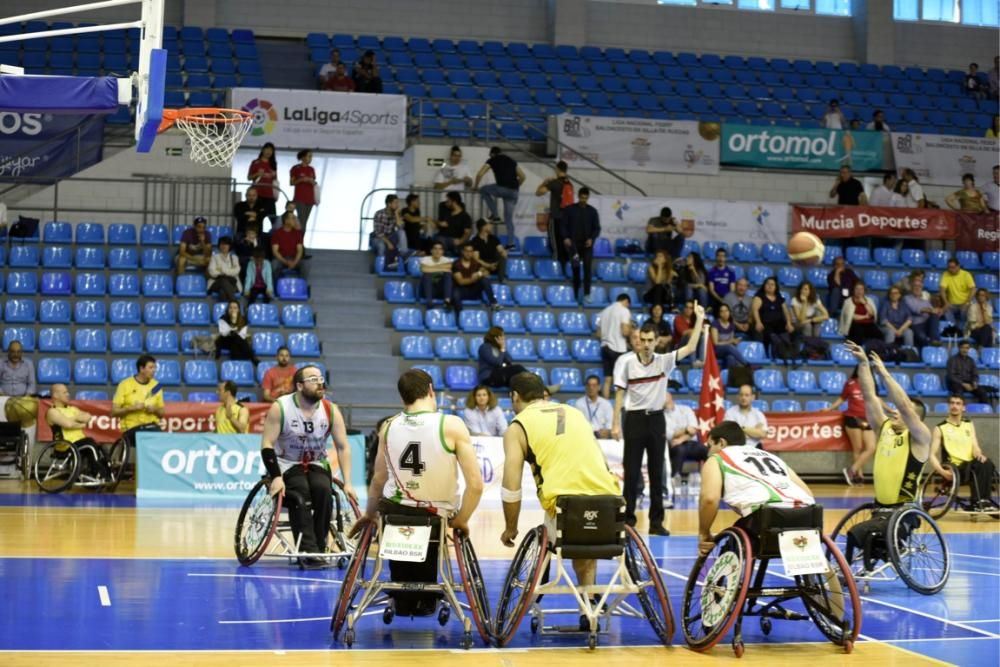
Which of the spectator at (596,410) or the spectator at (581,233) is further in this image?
the spectator at (581,233)

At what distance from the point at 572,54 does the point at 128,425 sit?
14.3 metres

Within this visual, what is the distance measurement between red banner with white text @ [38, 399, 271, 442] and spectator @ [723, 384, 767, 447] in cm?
605

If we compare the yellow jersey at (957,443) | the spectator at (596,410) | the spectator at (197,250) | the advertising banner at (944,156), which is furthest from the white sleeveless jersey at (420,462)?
the advertising banner at (944,156)

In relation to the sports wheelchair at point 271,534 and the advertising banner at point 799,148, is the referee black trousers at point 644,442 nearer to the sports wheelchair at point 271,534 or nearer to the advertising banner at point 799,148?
the sports wheelchair at point 271,534

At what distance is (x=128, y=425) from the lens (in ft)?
54.7

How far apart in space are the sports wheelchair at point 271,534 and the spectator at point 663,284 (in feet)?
35.8

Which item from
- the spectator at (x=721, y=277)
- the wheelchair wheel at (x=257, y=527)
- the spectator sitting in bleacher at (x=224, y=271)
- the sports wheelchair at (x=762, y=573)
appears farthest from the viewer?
the spectator at (x=721, y=277)

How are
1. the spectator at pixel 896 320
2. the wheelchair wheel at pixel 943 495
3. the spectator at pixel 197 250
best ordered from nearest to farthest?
1. the wheelchair wheel at pixel 943 495
2. the spectator at pixel 197 250
3. the spectator at pixel 896 320

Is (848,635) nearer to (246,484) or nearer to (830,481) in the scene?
(246,484)

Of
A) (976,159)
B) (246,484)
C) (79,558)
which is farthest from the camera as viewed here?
(976,159)

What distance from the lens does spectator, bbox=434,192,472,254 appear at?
21.5 meters

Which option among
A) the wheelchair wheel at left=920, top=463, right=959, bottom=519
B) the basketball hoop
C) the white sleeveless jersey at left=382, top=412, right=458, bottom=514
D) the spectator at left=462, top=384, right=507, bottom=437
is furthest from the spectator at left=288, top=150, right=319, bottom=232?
the white sleeveless jersey at left=382, top=412, right=458, bottom=514

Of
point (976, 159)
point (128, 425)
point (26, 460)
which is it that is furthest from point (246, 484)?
point (976, 159)

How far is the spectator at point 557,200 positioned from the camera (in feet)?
71.8
